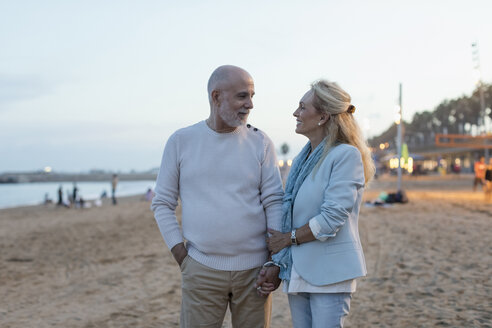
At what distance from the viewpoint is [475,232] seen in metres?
9.02

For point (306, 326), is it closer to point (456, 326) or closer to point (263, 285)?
point (263, 285)

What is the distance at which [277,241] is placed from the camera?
7.14 feet

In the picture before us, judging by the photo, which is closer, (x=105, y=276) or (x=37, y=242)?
(x=105, y=276)

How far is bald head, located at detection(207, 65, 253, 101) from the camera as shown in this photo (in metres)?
2.23

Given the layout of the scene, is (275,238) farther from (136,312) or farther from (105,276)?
(105,276)

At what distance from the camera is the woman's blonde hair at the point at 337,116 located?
6.91 feet

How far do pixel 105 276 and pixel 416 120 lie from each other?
121811 mm

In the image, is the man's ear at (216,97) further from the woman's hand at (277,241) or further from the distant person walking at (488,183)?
the distant person walking at (488,183)

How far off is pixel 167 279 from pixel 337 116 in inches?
191

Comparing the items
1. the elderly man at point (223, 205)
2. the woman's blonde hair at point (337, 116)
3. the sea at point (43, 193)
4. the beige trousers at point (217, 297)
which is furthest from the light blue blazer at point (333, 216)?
the sea at point (43, 193)

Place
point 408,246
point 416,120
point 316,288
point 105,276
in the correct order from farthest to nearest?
point 416,120, point 408,246, point 105,276, point 316,288

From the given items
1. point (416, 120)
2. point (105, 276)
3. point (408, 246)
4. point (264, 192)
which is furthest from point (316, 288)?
point (416, 120)

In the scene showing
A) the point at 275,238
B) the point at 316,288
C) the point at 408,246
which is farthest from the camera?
the point at 408,246

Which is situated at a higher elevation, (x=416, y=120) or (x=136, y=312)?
(x=416, y=120)
